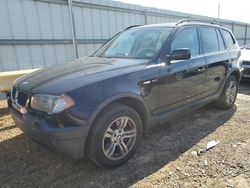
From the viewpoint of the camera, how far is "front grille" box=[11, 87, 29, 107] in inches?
104

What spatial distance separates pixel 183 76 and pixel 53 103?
6.58 feet

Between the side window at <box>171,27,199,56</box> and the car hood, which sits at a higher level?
the side window at <box>171,27,199,56</box>

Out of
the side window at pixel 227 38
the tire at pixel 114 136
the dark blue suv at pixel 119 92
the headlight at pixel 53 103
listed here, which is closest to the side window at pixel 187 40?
the dark blue suv at pixel 119 92

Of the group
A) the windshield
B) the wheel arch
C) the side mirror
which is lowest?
the wheel arch

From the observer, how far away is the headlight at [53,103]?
2303 mm

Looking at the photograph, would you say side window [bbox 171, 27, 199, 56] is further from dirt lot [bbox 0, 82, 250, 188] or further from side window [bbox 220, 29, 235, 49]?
dirt lot [bbox 0, 82, 250, 188]

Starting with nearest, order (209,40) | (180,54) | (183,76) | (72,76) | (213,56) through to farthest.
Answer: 1. (72,76)
2. (180,54)
3. (183,76)
4. (213,56)
5. (209,40)

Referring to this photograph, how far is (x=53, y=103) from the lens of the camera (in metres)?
2.34

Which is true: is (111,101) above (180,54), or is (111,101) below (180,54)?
below

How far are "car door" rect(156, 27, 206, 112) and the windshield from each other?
0.77 ft

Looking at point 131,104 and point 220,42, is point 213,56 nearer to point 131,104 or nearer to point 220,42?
point 220,42

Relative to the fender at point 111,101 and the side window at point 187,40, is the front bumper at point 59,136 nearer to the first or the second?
the fender at point 111,101

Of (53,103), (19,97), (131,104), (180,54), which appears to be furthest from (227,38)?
(19,97)

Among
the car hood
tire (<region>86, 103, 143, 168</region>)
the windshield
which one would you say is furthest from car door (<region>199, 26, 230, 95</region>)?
tire (<region>86, 103, 143, 168</region>)
